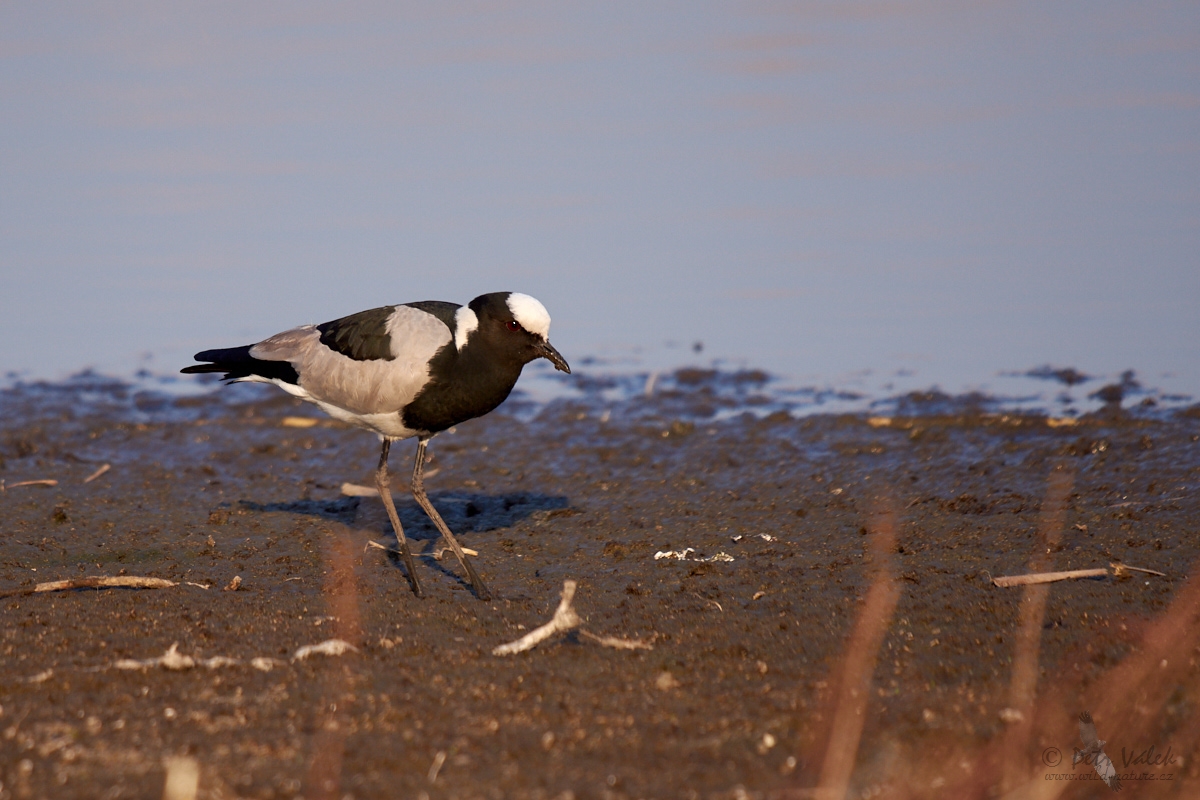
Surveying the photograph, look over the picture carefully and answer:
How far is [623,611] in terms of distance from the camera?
5195mm

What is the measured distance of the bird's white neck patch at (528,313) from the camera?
6055mm

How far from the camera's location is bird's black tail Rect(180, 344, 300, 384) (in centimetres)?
674

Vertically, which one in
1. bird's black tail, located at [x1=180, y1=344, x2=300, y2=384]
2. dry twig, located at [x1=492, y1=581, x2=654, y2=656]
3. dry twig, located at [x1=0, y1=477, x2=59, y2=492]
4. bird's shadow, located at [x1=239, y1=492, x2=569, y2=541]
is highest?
bird's black tail, located at [x1=180, y1=344, x2=300, y2=384]

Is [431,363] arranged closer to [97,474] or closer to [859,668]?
[859,668]

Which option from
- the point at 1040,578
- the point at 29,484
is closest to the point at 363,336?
the point at 29,484

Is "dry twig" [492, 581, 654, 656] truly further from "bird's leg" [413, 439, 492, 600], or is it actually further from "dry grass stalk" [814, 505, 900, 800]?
"bird's leg" [413, 439, 492, 600]

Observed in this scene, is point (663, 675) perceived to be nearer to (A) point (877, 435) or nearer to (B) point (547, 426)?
(A) point (877, 435)

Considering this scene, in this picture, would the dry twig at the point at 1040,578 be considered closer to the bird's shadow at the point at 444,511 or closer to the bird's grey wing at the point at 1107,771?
the bird's grey wing at the point at 1107,771

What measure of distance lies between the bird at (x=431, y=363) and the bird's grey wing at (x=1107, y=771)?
3098 millimetres

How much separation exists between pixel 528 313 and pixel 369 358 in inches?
34.0

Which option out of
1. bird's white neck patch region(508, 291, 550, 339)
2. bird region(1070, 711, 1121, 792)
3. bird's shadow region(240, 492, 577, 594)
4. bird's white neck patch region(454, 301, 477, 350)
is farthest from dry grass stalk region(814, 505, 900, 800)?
bird's white neck patch region(454, 301, 477, 350)

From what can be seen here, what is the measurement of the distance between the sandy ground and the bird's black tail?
88cm

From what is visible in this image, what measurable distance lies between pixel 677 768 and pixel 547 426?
20.8 feet

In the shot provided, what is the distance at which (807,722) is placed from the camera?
361 cm
